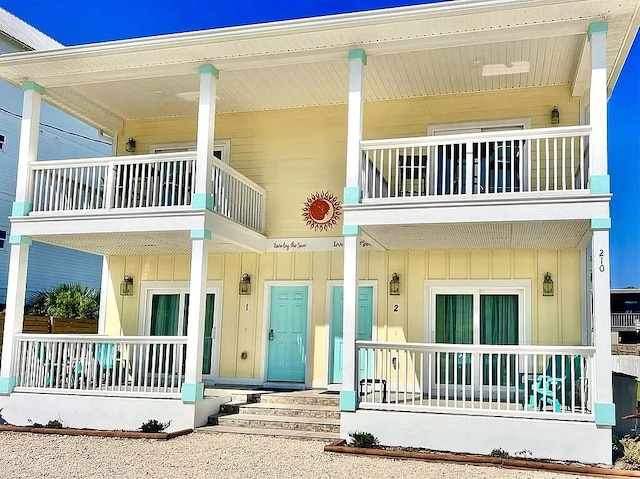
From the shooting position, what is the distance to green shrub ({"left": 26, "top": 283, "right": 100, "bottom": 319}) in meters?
20.0

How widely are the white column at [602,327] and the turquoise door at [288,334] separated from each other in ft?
18.6

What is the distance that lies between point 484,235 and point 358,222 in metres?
2.08

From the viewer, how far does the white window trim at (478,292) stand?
11.7 metres

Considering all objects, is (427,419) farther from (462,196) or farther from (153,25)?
(153,25)

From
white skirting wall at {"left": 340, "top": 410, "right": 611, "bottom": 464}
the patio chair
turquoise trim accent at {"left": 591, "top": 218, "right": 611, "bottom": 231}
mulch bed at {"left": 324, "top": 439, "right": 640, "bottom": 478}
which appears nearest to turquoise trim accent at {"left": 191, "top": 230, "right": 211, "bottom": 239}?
white skirting wall at {"left": 340, "top": 410, "right": 611, "bottom": 464}

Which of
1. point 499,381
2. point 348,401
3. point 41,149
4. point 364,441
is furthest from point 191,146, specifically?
point 41,149

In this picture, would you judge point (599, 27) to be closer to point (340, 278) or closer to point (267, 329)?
point (340, 278)

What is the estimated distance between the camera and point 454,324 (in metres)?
12.1

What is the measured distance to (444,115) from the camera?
1252 cm

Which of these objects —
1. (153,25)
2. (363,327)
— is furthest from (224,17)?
(363,327)

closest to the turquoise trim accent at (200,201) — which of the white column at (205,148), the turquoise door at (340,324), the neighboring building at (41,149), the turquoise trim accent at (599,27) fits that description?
the white column at (205,148)

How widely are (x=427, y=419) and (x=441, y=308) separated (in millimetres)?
3116

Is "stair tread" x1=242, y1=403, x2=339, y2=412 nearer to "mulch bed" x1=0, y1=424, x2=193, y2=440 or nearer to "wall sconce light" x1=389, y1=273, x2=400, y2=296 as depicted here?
"mulch bed" x1=0, y1=424, x2=193, y2=440

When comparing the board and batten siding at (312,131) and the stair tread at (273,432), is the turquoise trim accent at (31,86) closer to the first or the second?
the board and batten siding at (312,131)
